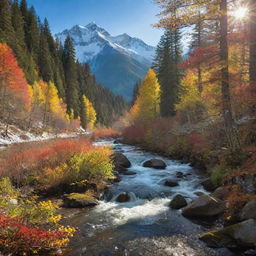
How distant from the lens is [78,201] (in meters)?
10.6

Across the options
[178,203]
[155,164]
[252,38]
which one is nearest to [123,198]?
[178,203]

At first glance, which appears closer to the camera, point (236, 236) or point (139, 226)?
point (236, 236)

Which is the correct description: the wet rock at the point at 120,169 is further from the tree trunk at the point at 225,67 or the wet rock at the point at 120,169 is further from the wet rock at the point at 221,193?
the tree trunk at the point at 225,67

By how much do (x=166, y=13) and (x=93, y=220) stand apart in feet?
28.1

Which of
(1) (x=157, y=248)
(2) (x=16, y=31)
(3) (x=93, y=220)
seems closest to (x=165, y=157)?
(3) (x=93, y=220)

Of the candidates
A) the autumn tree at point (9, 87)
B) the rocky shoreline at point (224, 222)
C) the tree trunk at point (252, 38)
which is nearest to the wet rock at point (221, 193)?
the rocky shoreline at point (224, 222)

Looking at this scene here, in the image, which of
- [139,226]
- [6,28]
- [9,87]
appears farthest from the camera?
[6,28]

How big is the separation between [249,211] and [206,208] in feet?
6.80

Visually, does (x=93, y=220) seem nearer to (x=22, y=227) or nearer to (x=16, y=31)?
(x=22, y=227)

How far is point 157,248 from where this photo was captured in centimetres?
725

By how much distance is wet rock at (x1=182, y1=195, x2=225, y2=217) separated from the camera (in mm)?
9125

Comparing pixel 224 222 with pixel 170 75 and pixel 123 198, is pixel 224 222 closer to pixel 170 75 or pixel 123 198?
pixel 123 198

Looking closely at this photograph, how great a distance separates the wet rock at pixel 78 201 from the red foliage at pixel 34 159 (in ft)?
9.90

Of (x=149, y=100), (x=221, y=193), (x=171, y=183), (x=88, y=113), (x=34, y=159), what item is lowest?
(x=171, y=183)
